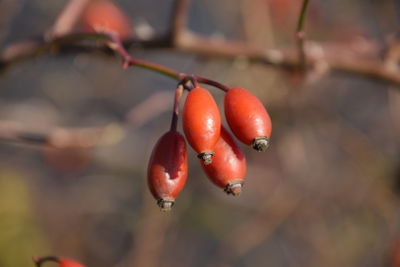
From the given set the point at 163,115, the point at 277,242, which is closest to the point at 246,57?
the point at 163,115

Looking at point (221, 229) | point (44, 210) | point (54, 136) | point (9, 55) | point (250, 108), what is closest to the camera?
point (250, 108)

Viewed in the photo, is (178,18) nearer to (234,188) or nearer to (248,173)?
(234,188)

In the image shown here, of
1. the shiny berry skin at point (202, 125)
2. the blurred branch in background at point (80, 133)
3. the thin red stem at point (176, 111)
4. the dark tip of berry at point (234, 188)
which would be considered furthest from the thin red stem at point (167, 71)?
the blurred branch in background at point (80, 133)

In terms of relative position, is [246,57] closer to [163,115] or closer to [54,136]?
[54,136]

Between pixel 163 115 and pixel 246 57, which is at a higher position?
pixel 163 115

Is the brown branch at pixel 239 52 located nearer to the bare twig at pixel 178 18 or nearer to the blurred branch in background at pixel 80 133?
the bare twig at pixel 178 18

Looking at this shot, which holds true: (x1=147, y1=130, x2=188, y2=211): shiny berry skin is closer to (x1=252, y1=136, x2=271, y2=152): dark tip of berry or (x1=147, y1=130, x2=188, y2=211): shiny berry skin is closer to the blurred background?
(x1=252, y1=136, x2=271, y2=152): dark tip of berry

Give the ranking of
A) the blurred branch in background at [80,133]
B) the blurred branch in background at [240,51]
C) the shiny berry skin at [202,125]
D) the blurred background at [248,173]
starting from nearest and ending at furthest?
the shiny berry skin at [202,125] < the blurred branch in background at [240,51] < the blurred branch in background at [80,133] < the blurred background at [248,173]
